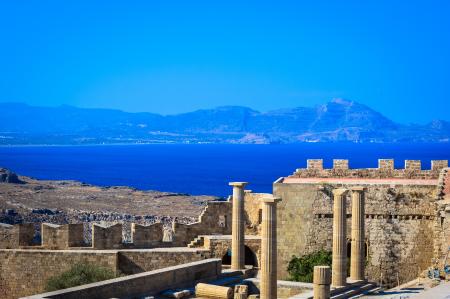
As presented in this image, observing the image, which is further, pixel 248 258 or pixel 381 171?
pixel 248 258

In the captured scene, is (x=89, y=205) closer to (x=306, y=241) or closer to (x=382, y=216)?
(x=306, y=241)

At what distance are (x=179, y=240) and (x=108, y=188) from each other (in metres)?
64.7

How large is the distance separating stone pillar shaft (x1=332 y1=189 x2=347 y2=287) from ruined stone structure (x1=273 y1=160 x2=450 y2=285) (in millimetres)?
3777

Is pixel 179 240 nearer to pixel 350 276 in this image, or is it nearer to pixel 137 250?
pixel 137 250

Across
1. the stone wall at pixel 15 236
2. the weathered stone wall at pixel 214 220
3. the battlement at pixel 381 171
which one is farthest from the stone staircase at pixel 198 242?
the stone wall at pixel 15 236

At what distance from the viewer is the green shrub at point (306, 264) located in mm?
27984

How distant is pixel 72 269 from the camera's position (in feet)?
87.2

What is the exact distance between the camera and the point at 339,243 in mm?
24016

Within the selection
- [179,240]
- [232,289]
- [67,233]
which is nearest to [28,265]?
[67,233]

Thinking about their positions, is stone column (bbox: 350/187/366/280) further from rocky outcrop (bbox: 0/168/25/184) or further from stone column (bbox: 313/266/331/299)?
rocky outcrop (bbox: 0/168/25/184)

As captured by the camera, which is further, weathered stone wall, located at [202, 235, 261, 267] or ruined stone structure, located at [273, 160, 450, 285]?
weathered stone wall, located at [202, 235, 261, 267]

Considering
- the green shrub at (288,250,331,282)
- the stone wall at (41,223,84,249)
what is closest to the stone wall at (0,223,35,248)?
the stone wall at (41,223,84,249)

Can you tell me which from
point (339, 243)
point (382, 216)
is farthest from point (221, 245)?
point (339, 243)

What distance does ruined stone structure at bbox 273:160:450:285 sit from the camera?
92.5ft
